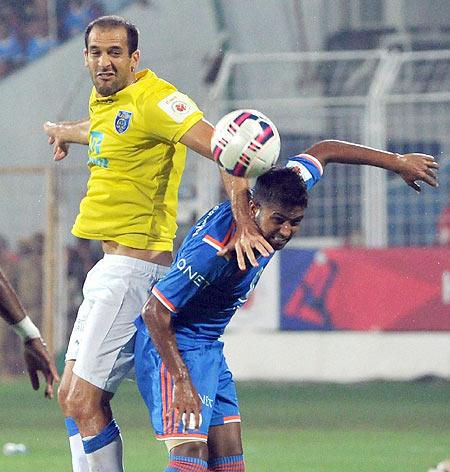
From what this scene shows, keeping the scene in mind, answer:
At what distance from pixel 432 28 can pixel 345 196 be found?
19.2 feet

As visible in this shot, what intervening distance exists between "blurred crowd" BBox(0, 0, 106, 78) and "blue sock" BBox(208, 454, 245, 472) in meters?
14.7

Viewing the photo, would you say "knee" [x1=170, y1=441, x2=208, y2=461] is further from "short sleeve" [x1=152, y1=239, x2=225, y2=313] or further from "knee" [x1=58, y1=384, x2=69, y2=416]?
"knee" [x1=58, y1=384, x2=69, y2=416]

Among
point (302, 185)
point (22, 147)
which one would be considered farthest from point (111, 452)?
point (22, 147)

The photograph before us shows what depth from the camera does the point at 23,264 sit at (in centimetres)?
1659

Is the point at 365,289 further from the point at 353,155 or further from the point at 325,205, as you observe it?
the point at 353,155

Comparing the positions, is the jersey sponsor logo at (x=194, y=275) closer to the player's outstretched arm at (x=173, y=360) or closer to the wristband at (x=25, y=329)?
the player's outstretched arm at (x=173, y=360)

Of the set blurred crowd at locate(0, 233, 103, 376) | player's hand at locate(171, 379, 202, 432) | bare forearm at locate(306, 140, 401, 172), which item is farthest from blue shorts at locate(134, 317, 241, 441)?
blurred crowd at locate(0, 233, 103, 376)

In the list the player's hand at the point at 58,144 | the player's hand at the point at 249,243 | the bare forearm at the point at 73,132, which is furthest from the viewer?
the player's hand at the point at 58,144

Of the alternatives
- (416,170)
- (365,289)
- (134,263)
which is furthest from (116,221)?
(365,289)

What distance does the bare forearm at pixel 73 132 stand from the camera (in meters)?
6.62

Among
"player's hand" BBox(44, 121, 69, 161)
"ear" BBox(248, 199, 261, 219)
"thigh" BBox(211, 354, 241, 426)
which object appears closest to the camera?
"ear" BBox(248, 199, 261, 219)

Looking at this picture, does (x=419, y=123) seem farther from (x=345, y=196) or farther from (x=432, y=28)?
(x=432, y=28)

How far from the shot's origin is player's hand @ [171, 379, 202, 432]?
5.16 metres

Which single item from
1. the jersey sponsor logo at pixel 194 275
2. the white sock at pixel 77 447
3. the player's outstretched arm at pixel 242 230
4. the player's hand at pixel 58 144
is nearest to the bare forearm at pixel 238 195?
the player's outstretched arm at pixel 242 230
